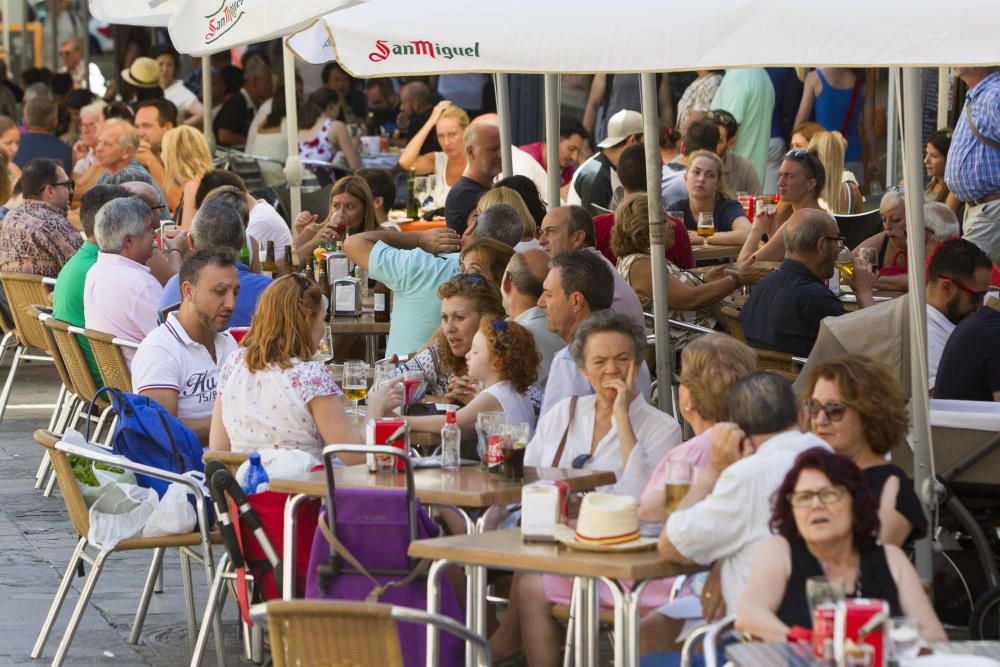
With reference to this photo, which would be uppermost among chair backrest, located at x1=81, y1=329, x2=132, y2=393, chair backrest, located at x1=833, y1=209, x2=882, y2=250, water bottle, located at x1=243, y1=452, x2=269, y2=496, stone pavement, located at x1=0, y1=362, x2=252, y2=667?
chair backrest, located at x1=833, y1=209, x2=882, y2=250

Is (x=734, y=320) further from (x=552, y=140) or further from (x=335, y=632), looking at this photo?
(x=335, y=632)

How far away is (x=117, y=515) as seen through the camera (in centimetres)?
584

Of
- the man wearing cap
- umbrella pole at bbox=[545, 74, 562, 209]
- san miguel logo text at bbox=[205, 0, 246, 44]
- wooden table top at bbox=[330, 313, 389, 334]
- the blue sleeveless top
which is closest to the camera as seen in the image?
san miguel logo text at bbox=[205, 0, 246, 44]

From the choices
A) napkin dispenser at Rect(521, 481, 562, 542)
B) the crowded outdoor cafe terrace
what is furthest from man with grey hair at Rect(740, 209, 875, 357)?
napkin dispenser at Rect(521, 481, 562, 542)

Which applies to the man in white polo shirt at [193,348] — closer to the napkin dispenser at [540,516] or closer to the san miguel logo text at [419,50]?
the san miguel logo text at [419,50]

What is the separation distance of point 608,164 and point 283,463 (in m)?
7.00

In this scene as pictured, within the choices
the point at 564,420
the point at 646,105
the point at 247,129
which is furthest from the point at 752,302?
the point at 247,129

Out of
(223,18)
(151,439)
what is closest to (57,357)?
(223,18)

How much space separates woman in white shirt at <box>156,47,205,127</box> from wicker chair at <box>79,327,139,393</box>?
9.85 meters

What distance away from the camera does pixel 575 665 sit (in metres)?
4.96

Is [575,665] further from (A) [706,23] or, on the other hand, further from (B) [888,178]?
(B) [888,178]

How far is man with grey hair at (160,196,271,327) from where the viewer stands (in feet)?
26.5

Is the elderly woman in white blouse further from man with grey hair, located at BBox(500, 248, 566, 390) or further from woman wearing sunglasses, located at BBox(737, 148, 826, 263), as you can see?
woman wearing sunglasses, located at BBox(737, 148, 826, 263)

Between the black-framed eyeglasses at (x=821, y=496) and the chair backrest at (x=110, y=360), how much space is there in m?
4.28
